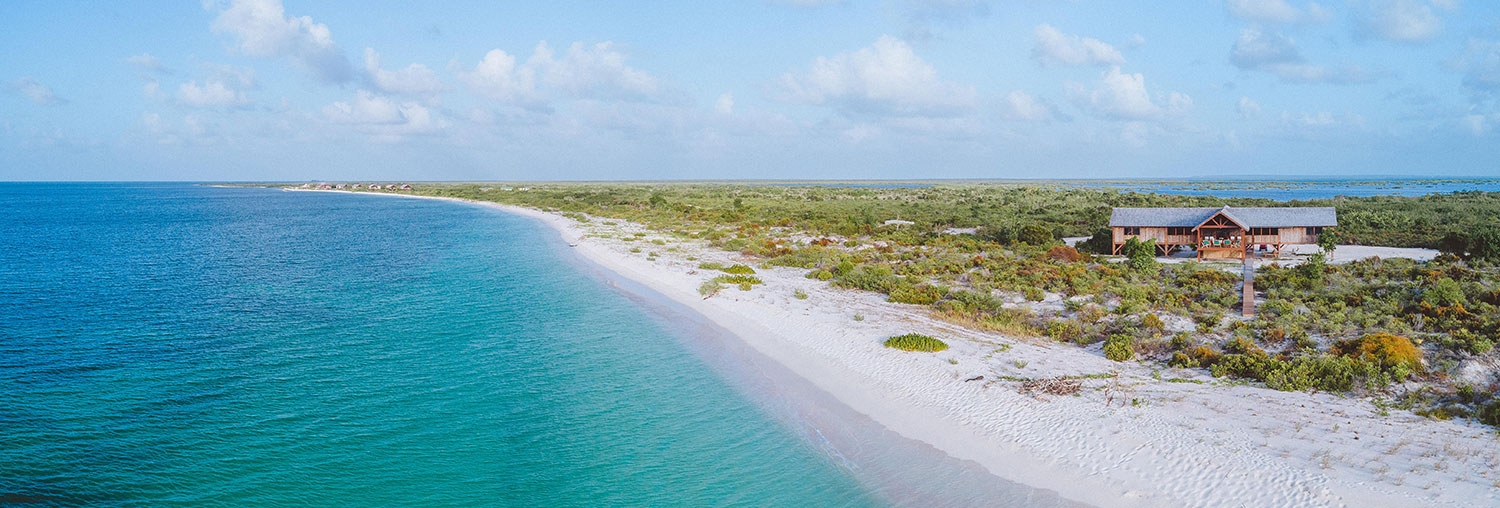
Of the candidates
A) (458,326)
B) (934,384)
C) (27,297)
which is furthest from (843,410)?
(27,297)

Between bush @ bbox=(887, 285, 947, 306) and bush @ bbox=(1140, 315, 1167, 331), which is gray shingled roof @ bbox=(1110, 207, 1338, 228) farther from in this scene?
bush @ bbox=(1140, 315, 1167, 331)

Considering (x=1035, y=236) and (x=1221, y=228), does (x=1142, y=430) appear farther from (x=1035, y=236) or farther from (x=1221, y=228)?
(x=1035, y=236)

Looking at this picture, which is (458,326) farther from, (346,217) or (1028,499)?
(346,217)

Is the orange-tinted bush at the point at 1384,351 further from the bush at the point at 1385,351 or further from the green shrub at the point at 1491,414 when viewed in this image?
the green shrub at the point at 1491,414

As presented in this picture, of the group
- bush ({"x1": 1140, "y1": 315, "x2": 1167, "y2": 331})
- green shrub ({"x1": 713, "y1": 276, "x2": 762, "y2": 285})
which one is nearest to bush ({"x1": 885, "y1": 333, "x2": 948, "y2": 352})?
bush ({"x1": 1140, "y1": 315, "x2": 1167, "y2": 331})

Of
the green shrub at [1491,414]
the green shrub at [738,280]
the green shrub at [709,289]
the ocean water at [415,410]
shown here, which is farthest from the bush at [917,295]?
the green shrub at [1491,414]
